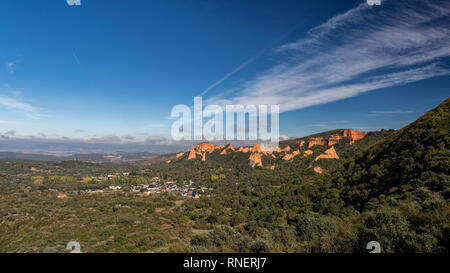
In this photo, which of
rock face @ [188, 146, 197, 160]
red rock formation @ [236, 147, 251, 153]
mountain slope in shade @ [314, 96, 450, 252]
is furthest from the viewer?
rock face @ [188, 146, 197, 160]

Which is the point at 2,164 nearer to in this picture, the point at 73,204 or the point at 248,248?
the point at 73,204

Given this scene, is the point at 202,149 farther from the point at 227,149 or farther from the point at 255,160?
the point at 255,160

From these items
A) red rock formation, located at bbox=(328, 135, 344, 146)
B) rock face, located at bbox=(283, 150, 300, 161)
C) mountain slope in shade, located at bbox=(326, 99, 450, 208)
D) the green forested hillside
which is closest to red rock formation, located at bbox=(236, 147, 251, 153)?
rock face, located at bbox=(283, 150, 300, 161)

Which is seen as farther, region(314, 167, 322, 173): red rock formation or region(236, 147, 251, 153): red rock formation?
region(236, 147, 251, 153): red rock formation

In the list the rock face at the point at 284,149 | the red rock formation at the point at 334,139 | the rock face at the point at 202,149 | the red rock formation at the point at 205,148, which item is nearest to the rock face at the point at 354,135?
the red rock formation at the point at 334,139

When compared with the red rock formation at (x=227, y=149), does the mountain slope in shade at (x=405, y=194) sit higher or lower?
higher

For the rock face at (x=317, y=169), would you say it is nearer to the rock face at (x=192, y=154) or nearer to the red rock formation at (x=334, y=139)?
the red rock formation at (x=334, y=139)

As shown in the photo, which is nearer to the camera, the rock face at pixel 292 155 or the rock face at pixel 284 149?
the rock face at pixel 292 155

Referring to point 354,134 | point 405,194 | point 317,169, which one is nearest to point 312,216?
point 405,194

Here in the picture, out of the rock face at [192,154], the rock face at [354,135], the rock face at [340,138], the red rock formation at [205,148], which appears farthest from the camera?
the red rock formation at [205,148]

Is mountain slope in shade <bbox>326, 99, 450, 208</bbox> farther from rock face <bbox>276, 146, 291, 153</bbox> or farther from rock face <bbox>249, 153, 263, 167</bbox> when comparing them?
rock face <bbox>276, 146, 291, 153</bbox>

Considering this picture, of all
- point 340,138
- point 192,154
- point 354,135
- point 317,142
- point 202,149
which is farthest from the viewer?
point 202,149

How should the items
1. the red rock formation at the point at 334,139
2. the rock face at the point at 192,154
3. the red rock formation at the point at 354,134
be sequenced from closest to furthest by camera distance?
the red rock formation at the point at 354,134 → the red rock formation at the point at 334,139 → the rock face at the point at 192,154
